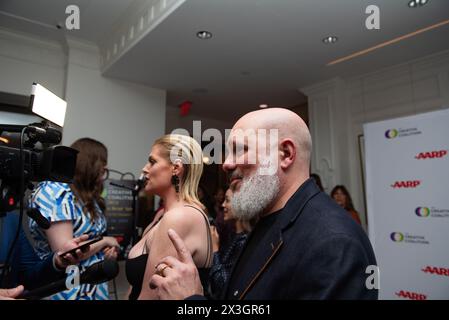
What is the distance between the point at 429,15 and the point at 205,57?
2011 millimetres

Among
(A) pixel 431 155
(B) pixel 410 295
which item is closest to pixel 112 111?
(A) pixel 431 155

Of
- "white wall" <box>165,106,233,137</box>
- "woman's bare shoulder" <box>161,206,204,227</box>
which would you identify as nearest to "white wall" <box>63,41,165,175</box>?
"white wall" <box>165,106,233,137</box>

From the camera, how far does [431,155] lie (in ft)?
7.84

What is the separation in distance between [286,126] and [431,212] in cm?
203

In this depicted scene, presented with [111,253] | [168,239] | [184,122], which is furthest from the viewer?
[184,122]

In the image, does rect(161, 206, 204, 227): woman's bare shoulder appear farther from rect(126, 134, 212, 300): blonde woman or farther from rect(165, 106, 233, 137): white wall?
rect(165, 106, 233, 137): white wall

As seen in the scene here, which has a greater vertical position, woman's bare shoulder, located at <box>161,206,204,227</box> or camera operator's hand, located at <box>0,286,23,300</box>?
woman's bare shoulder, located at <box>161,206,204,227</box>

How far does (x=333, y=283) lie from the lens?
0.61 meters

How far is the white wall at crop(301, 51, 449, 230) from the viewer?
341 cm

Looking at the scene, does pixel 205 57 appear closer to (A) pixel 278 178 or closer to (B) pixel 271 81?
(B) pixel 271 81

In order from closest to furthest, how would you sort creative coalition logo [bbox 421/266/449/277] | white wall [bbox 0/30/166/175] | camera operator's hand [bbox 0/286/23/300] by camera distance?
camera operator's hand [bbox 0/286/23/300], creative coalition logo [bbox 421/266/449/277], white wall [bbox 0/30/166/175]

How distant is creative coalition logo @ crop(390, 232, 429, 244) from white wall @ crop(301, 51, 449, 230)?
1.26m

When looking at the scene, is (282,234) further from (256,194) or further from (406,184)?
(406,184)
